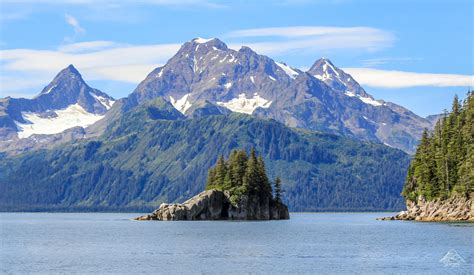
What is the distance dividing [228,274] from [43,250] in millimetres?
45856

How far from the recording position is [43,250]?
5059 inches

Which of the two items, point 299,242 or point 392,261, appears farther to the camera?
point 299,242

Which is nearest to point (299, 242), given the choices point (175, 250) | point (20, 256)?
point (175, 250)

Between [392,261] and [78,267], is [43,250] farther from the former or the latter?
[392,261]

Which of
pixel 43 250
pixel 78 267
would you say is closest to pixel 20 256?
pixel 43 250

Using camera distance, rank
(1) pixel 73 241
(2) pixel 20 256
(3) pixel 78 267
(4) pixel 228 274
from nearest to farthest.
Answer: (4) pixel 228 274
(3) pixel 78 267
(2) pixel 20 256
(1) pixel 73 241

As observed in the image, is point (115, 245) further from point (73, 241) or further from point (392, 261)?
point (392, 261)

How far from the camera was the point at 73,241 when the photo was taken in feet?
501

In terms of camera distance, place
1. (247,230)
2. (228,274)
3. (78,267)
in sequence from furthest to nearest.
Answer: (247,230), (78,267), (228,274)

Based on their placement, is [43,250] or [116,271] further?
[43,250]

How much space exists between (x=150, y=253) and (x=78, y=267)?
20833 millimetres

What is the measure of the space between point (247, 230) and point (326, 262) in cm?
7643

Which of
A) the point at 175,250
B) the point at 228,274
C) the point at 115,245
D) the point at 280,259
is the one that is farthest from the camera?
the point at 115,245

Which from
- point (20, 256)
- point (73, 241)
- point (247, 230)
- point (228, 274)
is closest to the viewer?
point (228, 274)
